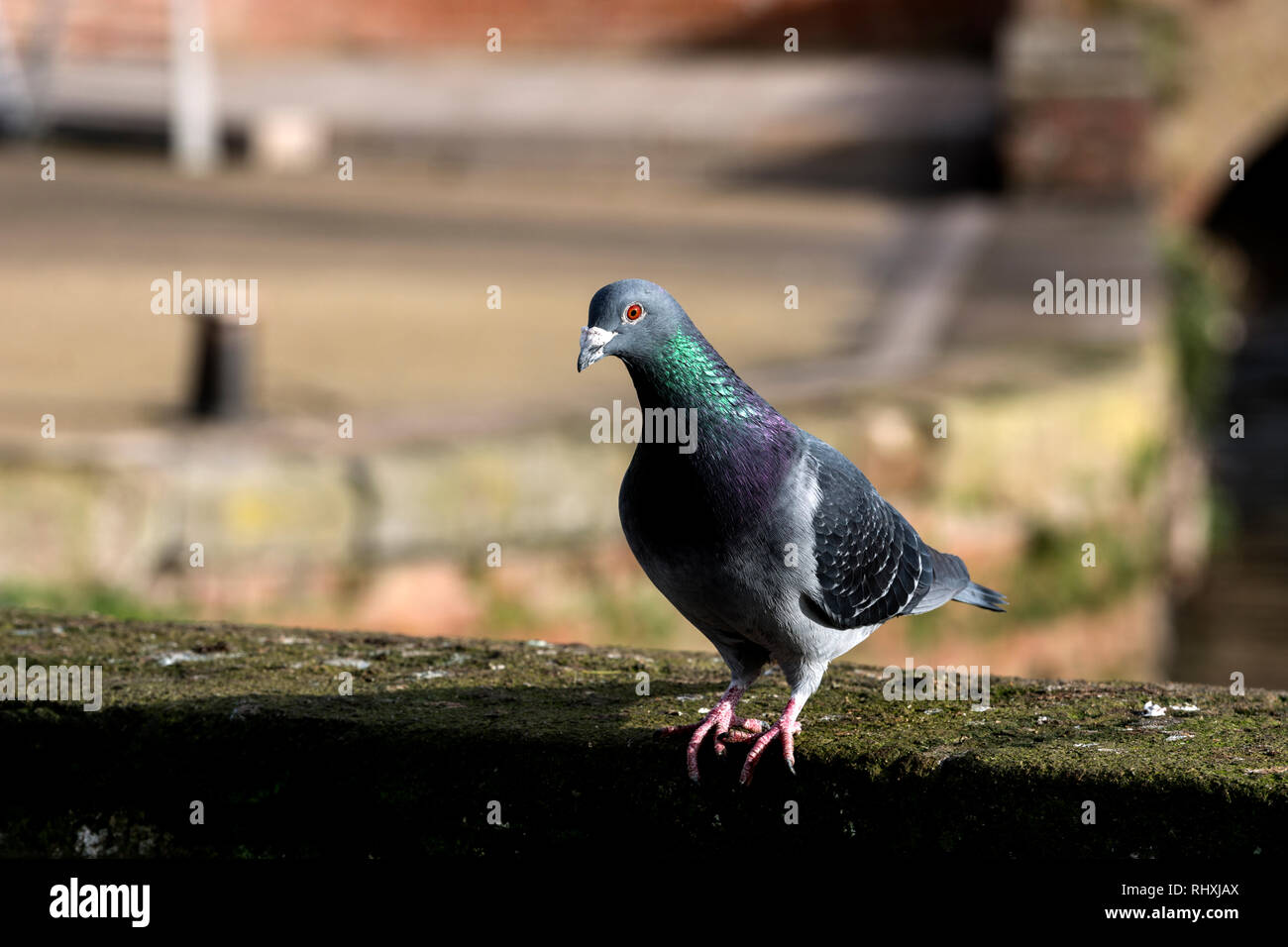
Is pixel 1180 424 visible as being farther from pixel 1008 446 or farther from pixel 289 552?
pixel 289 552

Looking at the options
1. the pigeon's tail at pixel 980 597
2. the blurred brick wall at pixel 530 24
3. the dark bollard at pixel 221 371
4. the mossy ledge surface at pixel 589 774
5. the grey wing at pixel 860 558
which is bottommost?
the mossy ledge surface at pixel 589 774

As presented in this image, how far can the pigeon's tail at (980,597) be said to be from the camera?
10.6ft

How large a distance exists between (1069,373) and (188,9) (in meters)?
14.6

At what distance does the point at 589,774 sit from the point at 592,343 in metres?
0.66

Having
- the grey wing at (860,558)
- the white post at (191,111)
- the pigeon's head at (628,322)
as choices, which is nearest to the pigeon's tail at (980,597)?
the grey wing at (860,558)

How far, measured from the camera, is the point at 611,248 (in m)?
13.2

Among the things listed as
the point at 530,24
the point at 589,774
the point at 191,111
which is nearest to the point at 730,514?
the point at 589,774

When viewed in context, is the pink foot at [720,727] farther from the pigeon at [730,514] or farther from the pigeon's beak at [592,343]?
the pigeon's beak at [592,343]

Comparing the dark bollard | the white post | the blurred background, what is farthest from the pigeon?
the white post

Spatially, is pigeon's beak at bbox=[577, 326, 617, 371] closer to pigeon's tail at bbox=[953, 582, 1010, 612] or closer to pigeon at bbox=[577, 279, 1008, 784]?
pigeon at bbox=[577, 279, 1008, 784]

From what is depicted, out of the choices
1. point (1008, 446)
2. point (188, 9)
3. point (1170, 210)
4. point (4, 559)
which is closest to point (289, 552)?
point (4, 559)

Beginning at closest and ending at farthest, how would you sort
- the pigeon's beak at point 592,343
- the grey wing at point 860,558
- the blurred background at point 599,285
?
the pigeon's beak at point 592,343 < the grey wing at point 860,558 < the blurred background at point 599,285

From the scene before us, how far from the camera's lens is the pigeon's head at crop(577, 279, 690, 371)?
2.59m

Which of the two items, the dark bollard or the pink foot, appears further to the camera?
the dark bollard
